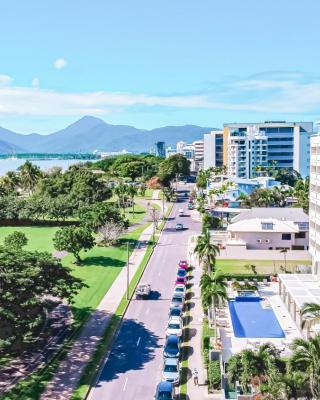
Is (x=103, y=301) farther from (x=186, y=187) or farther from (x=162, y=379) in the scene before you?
(x=186, y=187)

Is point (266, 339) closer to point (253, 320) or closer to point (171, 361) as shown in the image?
point (253, 320)

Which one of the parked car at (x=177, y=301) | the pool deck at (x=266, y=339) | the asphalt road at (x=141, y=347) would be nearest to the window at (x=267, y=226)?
the asphalt road at (x=141, y=347)

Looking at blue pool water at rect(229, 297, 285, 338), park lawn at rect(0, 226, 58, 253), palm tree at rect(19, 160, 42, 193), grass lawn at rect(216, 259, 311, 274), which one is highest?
palm tree at rect(19, 160, 42, 193)

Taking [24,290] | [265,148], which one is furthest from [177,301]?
[265,148]

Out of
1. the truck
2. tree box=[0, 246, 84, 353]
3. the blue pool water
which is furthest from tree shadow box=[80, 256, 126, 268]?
tree box=[0, 246, 84, 353]

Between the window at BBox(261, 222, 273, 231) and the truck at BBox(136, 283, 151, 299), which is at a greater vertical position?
the window at BBox(261, 222, 273, 231)

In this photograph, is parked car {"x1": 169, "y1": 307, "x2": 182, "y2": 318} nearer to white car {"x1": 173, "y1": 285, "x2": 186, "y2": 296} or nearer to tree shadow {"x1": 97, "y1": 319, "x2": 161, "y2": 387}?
tree shadow {"x1": 97, "y1": 319, "x2": 161, "y2": 387}

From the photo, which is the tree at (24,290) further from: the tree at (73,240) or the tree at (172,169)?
the tree at (172,169)
